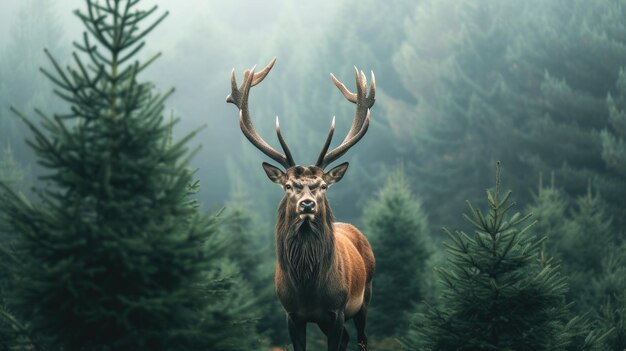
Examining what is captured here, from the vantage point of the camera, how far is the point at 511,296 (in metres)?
6.66

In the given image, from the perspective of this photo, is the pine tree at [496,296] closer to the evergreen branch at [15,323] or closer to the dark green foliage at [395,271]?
the evergreen branch at [15,323]

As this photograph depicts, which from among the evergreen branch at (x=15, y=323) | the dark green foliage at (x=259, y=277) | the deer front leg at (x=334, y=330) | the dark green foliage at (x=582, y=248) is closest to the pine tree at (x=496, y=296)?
the deer front leg at (x=334, y=330)

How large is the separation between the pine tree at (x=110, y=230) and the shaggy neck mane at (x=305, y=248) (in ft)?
8.59

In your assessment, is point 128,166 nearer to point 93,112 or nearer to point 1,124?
point 93,112

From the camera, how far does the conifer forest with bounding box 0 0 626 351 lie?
185 inches

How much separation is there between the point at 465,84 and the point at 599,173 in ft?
34.4

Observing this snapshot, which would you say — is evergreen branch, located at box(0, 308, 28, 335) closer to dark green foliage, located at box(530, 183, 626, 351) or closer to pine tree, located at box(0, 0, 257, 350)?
pine tree, located at box(0, 0, 257, 350)

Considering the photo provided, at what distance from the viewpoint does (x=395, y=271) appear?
1747 centimetres

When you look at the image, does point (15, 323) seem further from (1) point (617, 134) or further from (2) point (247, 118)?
(1) point (617, 134)

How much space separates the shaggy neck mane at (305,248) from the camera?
7.59 metres

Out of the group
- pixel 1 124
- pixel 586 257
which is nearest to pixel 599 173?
pixel 586 257

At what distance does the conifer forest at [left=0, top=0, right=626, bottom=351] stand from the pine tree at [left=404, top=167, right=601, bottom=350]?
0.07ft

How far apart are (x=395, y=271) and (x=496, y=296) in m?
10.8

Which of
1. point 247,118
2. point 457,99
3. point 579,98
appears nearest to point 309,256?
point 247,118
